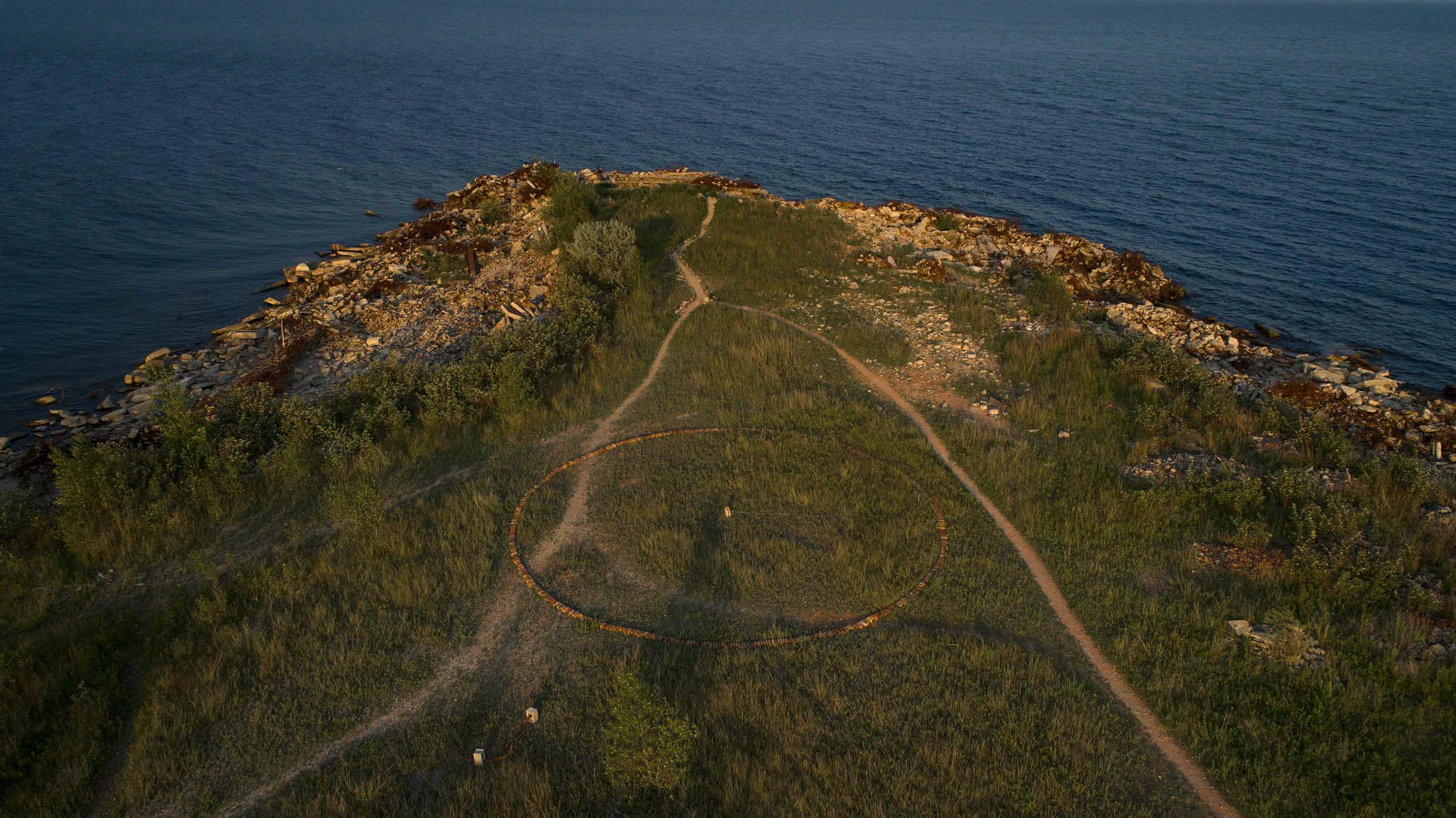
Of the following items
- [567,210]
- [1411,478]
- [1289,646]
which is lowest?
[1289,646]

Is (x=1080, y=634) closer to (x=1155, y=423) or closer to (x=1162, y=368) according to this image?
(x=1155, y=423)

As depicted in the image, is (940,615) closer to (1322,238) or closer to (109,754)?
(109,754)

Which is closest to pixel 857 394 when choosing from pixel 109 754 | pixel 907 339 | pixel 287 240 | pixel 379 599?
pixel 907 339

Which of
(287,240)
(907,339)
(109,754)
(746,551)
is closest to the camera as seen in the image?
(109,754)

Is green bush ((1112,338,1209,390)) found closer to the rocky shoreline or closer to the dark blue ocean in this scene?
the rocky shoreline

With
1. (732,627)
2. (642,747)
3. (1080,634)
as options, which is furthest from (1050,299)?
(642,747)

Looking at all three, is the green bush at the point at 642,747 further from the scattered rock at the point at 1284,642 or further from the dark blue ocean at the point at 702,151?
the dark blue ocean at the point at 702,151

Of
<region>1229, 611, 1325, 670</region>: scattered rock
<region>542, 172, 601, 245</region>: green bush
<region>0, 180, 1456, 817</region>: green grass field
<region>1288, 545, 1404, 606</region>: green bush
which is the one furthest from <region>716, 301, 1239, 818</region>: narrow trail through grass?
<region>542, 172, 601, 245</region>: green bush

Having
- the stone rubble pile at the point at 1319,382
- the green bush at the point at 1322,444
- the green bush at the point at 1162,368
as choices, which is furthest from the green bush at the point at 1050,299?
the green bush at the point at 1322,444
